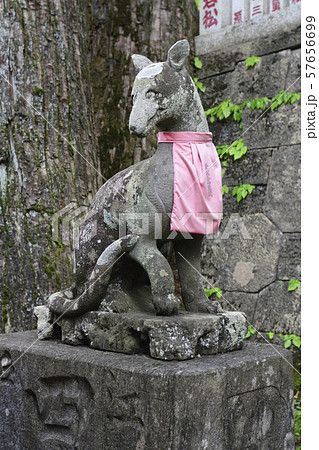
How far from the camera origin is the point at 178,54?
6.16 ft

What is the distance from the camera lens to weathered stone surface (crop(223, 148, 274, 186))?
3.53m

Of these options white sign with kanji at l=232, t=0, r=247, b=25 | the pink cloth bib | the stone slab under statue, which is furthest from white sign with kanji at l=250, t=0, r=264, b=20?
the pink cloth bib

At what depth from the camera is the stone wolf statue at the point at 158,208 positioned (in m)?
1.84

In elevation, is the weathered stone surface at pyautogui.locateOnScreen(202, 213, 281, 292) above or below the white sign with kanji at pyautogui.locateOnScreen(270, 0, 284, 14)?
below

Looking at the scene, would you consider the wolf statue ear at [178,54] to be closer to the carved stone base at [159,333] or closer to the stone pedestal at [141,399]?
the carved stone base at [159,333]

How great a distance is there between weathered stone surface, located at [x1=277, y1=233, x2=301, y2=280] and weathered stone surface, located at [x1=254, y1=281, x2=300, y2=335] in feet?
0.22

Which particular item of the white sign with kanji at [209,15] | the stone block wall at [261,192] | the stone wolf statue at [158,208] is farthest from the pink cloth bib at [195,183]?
the white sign with kanji at [209,15]

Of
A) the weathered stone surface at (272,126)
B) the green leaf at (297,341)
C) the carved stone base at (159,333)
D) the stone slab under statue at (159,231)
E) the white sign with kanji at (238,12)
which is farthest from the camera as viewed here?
the white sign with kanji at (238,12)

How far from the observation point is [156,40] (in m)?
3.54

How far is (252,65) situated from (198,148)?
195cm

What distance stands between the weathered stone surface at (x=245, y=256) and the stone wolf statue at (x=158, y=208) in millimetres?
1557

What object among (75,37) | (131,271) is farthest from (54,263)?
(75,37)

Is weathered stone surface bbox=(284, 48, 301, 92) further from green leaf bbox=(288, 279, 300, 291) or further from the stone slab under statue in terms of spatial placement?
the stone slab under statue

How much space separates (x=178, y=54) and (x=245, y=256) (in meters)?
1.95
